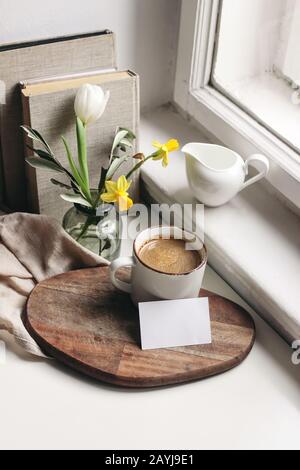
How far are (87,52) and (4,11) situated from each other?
126 millimetres

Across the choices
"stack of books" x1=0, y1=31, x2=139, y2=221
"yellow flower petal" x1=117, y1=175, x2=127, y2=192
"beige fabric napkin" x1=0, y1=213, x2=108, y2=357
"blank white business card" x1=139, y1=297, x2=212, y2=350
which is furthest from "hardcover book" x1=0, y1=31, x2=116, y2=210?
"blank white business card" x1=139, y1=297, x2=212, y2=350

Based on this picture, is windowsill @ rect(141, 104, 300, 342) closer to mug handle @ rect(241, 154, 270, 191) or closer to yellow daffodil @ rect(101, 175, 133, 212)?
mug handle @ rect(241, 154, 270, 191)

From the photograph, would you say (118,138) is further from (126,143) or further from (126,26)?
(126,26)

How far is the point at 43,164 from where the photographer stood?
0.89 meters

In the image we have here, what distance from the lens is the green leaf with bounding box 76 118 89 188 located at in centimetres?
87

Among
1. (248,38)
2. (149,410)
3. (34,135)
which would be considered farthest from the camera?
(248,38)

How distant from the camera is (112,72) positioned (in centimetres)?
95

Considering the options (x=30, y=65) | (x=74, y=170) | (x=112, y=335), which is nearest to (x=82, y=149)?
(x=74, y=170)

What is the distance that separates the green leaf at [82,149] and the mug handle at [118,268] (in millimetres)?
123

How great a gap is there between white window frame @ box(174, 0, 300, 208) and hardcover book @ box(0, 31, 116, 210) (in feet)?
0.56

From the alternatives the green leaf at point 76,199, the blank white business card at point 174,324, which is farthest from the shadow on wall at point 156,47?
the blank white business card at point 174,324

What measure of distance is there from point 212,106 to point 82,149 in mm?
279

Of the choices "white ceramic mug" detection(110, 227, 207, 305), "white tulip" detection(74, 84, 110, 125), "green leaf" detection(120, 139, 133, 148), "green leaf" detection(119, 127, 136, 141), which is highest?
"white tulip" detection(74, 84, 110, 125)
